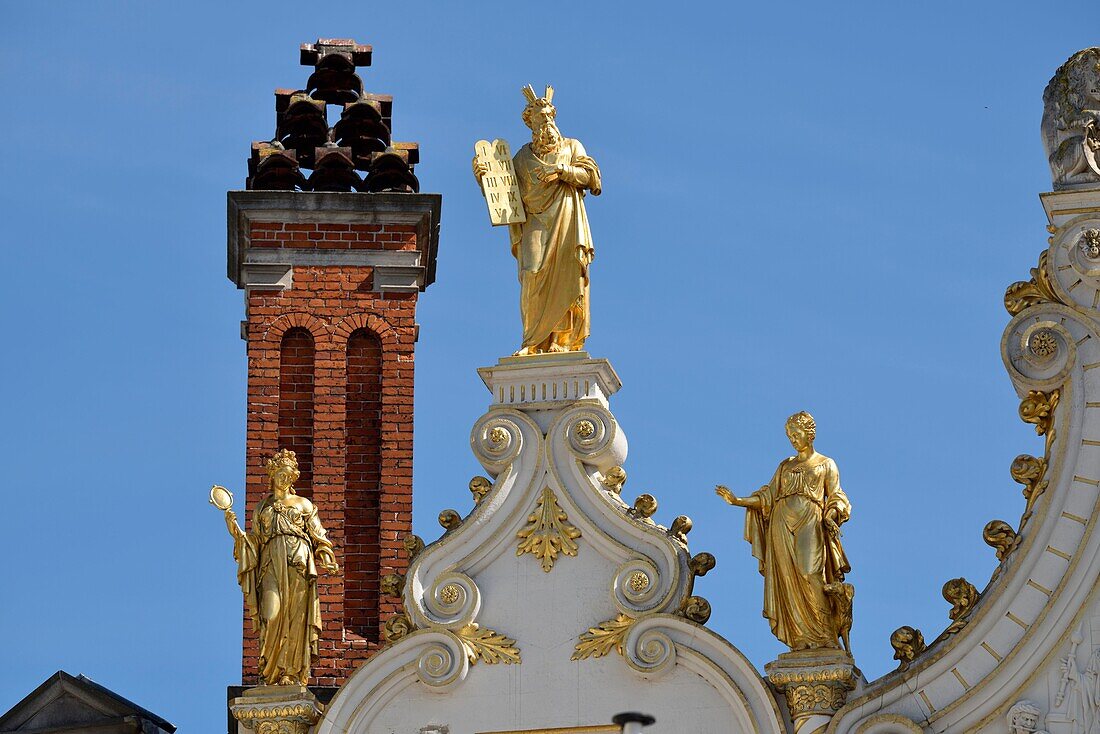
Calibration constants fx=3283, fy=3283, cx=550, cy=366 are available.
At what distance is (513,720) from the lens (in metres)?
19.4

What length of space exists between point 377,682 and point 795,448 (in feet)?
9.38

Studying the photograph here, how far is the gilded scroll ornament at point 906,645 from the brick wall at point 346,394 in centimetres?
461

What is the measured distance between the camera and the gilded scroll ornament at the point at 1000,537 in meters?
18.7

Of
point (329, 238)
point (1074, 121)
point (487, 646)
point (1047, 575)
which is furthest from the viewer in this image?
point (329, 238)

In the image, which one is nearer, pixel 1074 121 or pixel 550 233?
pixel 1074 121

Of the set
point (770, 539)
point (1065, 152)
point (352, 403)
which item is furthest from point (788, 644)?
point (352, 403)

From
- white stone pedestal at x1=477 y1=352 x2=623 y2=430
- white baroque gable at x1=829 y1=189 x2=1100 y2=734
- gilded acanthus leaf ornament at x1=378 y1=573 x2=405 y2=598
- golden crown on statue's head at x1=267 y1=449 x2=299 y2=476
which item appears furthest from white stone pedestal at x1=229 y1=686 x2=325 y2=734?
white baroque gable at x1=829 y1=189 x2=1100 y2=734

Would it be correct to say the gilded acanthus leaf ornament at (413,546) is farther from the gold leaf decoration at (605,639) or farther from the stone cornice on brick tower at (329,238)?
the stone cornice on brick tower at (329,238)

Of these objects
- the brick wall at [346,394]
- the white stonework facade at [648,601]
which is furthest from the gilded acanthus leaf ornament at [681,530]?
the brick wall at [346,394]

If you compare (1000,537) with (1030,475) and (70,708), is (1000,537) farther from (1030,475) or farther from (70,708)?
(70,708)

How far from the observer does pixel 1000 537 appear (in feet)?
61.4

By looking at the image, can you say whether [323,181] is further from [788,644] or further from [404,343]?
[788,644]

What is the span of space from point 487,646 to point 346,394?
3941 millimetres

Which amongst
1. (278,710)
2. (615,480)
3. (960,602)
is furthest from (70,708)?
(960,602)
